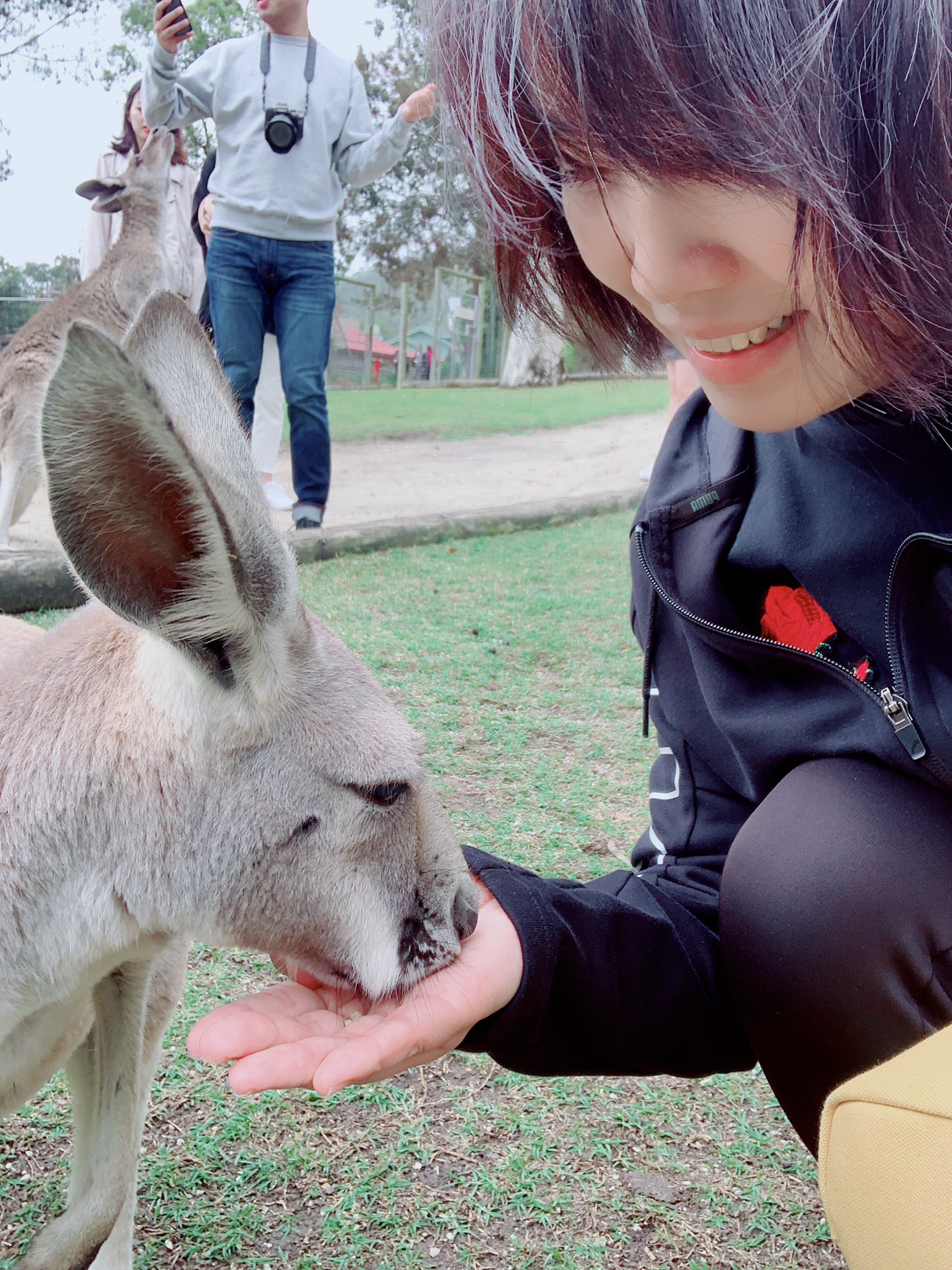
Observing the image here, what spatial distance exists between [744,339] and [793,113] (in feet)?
0.75

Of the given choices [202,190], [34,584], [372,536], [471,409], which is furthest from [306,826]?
[471,409]

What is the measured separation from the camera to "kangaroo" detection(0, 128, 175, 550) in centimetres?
483

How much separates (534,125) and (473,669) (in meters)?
2.31

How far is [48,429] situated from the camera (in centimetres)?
97

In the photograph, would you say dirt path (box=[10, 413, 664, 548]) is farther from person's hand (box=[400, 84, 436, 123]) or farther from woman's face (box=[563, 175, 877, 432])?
woman's face (box=[563, 175, 877, 432])

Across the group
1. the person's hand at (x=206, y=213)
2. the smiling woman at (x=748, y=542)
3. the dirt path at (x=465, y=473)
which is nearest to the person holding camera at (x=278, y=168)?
the person's hand at (x=206, y=213)

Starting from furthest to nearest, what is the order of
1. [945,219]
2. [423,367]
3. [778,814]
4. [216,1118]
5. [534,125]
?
[423,367], [216,1118], [778,814], [534,125], [945,219]

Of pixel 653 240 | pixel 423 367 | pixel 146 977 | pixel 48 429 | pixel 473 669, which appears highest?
pixel 653 240

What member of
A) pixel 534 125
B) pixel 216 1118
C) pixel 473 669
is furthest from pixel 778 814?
pixel 473 669

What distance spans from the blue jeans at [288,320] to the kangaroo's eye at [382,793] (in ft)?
11.1

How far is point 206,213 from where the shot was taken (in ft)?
16.1

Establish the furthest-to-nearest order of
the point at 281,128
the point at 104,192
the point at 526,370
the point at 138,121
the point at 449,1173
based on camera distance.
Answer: the point at 526,370, the point at 104,192, the point at 138,121, the point at 281,128, the point at 449,1173

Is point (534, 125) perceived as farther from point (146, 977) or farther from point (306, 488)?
point (306, 488)

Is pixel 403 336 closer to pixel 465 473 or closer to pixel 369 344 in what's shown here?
pixel 369 344
